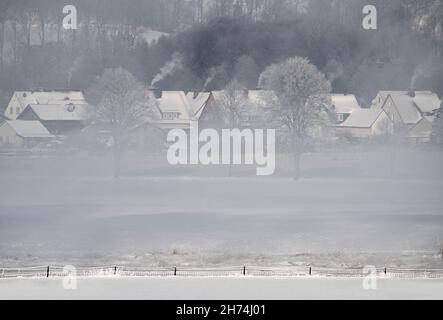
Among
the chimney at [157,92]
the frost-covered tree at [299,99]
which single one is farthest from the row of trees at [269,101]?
the chimney at [157,92]

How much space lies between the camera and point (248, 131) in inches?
674

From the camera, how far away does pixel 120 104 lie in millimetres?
16688

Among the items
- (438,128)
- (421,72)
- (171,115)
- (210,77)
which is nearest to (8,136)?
(171,115)

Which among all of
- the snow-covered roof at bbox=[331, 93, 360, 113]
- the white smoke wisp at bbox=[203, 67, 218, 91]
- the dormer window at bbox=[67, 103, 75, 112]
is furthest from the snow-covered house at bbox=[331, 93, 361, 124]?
the dormer window at bbox=[67, 103, 75, 112]

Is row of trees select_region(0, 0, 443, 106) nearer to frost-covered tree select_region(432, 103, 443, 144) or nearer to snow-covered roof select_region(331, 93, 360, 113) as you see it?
snow-covered roof select_region(331, 93, 360, 113)

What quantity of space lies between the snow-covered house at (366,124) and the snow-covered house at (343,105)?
0.20 ft

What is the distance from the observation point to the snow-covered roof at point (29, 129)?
17006 mm

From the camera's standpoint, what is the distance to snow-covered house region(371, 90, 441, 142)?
1738 cm

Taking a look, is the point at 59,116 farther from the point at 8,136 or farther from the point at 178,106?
the point at 178,106

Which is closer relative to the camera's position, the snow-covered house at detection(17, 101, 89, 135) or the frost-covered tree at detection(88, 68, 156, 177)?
the frost-covered tree at detection(88, 68, 156, 177)

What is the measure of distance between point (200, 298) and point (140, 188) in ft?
18.4

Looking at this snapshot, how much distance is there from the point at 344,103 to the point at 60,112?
13.2 ft

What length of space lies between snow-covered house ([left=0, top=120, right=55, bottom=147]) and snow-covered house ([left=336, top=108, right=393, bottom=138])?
13.7 feet
